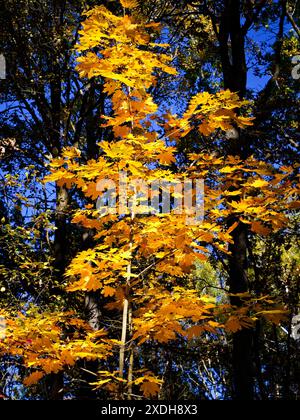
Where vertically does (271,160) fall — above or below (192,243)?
above

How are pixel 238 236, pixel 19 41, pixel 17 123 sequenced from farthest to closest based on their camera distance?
1. pixel 17 123
2. pixel 19 41
3. pixel 238 236

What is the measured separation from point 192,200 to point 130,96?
1.26 meters

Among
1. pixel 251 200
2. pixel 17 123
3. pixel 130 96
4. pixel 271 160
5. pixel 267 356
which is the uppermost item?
pixel 17 123

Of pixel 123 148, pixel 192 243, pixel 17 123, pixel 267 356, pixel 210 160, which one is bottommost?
pixel 267 356

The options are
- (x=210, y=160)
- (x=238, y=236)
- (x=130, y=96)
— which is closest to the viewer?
(x=130, y=96)

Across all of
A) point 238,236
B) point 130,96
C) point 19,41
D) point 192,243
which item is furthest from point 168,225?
point 19,41

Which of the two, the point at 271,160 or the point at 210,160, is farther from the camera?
the point at 271,160

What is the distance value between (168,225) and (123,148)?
0.77 m

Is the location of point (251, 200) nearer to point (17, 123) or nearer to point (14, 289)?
point (14, 289)

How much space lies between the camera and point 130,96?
408 centimetres

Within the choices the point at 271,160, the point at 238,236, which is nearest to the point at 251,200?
the point at 238,236

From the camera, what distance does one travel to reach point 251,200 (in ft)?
12.3

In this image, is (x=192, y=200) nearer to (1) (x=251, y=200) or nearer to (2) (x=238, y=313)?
(1) (x=251, y=200)

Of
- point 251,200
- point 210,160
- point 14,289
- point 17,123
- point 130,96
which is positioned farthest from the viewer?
point 17,123
